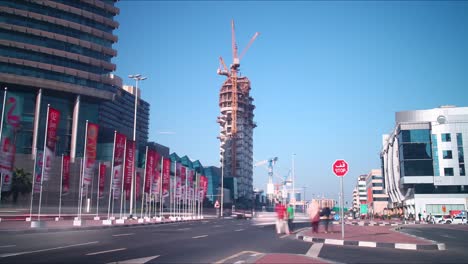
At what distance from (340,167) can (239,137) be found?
460ft

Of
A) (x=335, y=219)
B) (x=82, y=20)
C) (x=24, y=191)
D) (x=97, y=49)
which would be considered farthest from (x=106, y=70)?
(x=335, y=219)

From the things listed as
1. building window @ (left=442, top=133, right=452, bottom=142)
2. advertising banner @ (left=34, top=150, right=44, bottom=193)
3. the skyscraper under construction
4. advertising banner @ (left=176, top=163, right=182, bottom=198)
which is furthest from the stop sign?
the skyscraper under construction

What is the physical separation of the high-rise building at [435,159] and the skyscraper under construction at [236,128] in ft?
244

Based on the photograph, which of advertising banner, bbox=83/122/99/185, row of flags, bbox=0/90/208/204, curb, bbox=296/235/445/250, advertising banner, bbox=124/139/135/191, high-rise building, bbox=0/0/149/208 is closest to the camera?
curb, bbox=296/235/445/250

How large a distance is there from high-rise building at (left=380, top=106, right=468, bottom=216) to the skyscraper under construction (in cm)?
7428

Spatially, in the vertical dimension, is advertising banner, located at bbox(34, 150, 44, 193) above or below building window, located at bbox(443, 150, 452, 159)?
below

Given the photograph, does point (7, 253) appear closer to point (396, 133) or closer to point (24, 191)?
point (24, 191)

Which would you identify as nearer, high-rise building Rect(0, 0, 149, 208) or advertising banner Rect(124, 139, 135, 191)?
advertising banner Rect(124, 139, 135, 191)

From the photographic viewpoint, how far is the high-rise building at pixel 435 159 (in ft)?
258

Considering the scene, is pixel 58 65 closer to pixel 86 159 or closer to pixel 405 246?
pixel 86 159

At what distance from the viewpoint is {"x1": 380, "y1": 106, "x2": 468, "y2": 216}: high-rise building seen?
78.5 m

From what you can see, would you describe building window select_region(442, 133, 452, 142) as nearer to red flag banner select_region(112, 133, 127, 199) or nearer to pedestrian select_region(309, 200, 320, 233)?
red flag banner select_region(112, 133, 127, 199)

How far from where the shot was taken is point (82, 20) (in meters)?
70.0

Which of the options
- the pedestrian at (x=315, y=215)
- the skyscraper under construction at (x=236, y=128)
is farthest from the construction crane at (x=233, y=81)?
the pedestrian at (x=315, y=215)
